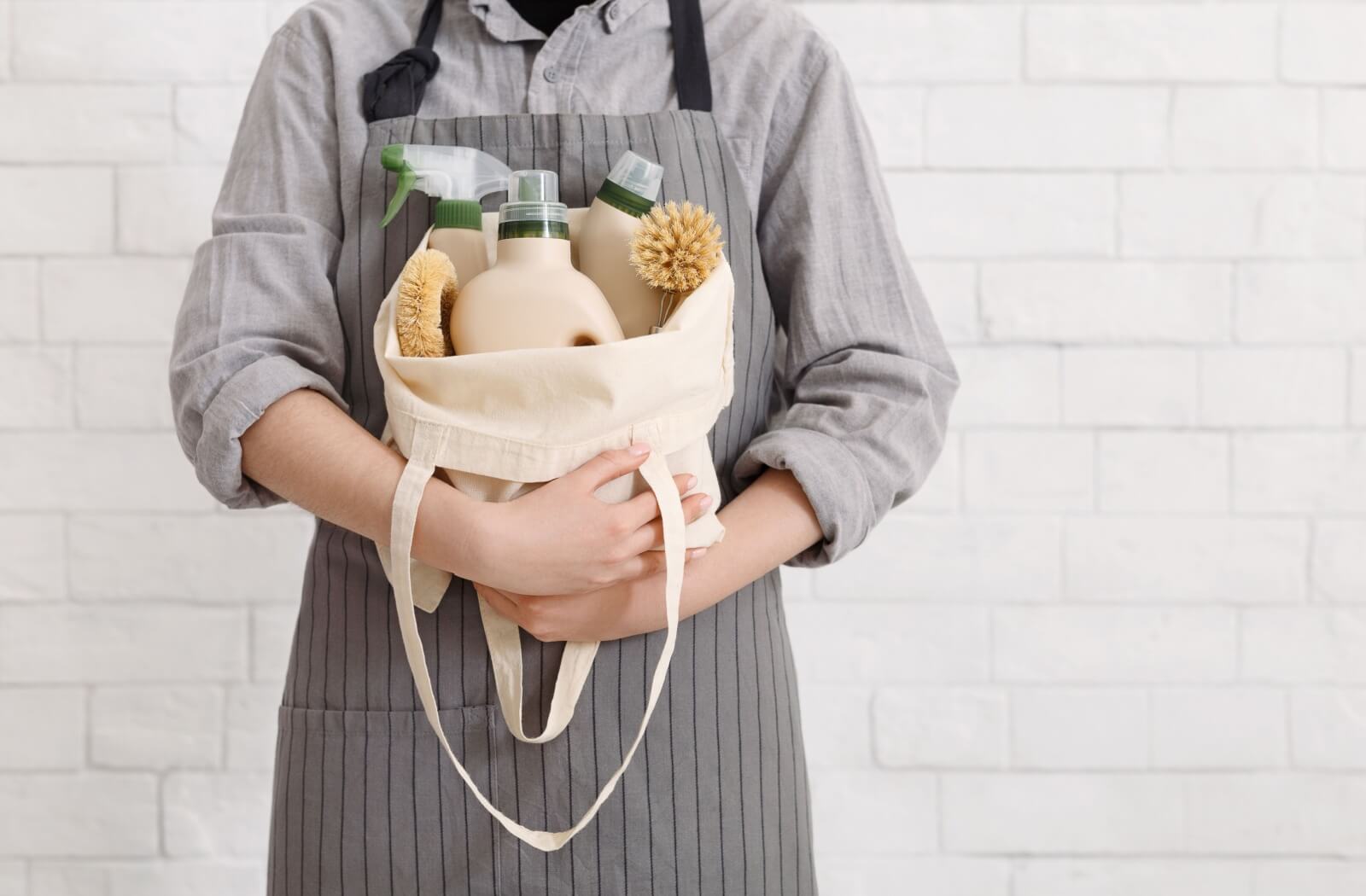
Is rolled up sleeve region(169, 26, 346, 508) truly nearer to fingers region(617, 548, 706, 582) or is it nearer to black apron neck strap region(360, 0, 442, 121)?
black apron neck strap region(360, 0, 442, 121)

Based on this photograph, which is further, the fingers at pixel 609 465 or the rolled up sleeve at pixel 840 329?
the rolled up sleeve at pixel 840 329

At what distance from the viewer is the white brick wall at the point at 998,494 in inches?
42.7

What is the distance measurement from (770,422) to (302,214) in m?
0.38

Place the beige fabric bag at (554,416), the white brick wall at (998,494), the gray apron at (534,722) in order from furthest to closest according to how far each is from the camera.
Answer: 1. the white brick wall at (998,494)
2. the gray apron at (534,722)
3. the beige fabric bag at (554,416)

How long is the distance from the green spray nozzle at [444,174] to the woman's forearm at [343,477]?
13cm

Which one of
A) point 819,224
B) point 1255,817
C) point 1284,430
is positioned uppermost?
point 819,224

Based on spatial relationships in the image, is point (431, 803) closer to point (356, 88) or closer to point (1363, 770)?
point (356, 88)

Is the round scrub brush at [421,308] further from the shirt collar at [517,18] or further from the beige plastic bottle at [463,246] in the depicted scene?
the shirt collar at [517,18]

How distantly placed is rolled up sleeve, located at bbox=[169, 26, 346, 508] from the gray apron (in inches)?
1.0

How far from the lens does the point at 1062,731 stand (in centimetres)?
111

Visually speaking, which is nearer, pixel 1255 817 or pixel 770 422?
pixel 770 422

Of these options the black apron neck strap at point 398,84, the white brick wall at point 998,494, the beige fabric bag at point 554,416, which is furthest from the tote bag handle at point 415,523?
the white brick wall at point 998,494

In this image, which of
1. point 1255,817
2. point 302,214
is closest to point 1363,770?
point 1255,817

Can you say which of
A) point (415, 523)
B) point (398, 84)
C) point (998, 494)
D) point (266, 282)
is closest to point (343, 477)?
point (415, 523)
